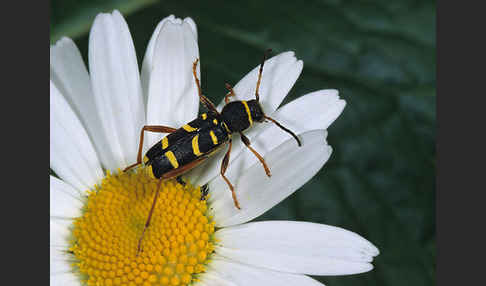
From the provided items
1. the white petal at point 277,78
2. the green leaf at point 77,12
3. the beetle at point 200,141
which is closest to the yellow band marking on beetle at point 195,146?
the beetle at point 200,141

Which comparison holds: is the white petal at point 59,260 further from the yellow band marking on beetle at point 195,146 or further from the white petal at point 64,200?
the yellow band marking on beetle at point 195,146

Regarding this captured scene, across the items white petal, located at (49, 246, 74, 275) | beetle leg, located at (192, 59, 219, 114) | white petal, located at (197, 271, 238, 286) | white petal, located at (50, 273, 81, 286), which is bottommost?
white petal, located at (50, 273, 81, 286)

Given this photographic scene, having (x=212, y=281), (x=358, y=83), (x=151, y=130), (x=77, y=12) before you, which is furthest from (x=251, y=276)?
(x=77, y=12)

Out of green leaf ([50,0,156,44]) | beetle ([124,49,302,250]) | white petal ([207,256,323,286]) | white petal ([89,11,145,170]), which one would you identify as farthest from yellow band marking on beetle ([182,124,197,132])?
green leaf ([50,0,156,44])

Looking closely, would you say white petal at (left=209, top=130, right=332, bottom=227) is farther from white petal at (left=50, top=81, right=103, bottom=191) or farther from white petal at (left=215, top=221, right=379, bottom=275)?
white petal at (left=50, top=81, right=103, bottom=191)

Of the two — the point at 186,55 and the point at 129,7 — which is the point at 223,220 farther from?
the point at 129,7

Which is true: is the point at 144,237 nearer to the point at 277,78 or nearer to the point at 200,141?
the point at 200,141

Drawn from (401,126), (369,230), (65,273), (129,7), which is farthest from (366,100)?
(65,273)
